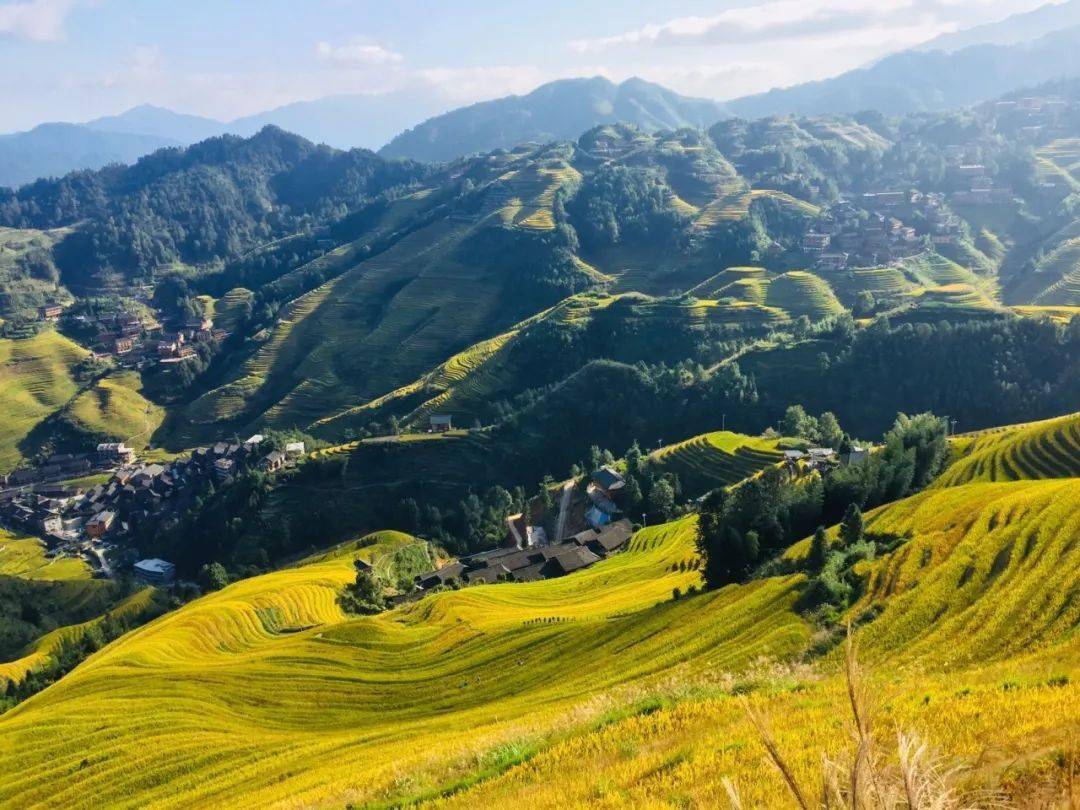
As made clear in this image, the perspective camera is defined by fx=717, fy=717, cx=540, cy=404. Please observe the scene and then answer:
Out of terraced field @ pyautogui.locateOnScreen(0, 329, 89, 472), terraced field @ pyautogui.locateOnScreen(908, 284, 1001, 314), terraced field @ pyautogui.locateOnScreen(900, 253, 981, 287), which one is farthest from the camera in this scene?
terraced field @ pyautogui.locateOnScreen(0, 329, 89, 472)

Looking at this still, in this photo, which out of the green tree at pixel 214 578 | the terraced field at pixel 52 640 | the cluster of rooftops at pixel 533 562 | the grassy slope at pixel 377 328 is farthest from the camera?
the grassy slope at pixel 377 328

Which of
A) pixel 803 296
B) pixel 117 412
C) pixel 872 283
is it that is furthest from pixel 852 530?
pixel 117 412

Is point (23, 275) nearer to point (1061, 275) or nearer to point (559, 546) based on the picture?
point (559, 546)

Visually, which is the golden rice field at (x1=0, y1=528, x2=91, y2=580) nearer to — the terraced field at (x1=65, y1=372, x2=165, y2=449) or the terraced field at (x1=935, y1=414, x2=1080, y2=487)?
the terraced field at (x1=65, y1=372, x2=165, y2=449)

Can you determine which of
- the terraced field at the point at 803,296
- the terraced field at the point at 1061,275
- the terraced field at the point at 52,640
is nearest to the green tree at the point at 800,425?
the terraced field at the point at 803,296

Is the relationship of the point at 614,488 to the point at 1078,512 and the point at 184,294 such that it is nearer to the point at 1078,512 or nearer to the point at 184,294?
the point at 1078,512

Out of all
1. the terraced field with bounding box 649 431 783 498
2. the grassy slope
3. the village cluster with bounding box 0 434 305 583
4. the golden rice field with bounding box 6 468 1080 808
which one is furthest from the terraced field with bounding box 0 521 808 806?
A: the grassy slope

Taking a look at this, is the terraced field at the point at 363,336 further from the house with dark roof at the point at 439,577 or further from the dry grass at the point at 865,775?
the dry grass at the point at 865,775
